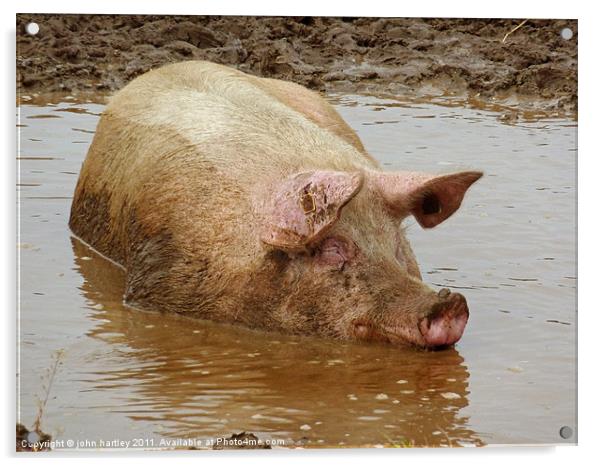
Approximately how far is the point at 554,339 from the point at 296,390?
1382mm

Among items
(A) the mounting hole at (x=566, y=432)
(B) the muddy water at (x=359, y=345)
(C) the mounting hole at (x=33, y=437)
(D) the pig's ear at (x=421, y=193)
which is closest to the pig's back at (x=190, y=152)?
(B) the muddy water at (x=359, y=345)

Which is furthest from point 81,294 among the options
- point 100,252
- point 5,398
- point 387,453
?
point 387,453

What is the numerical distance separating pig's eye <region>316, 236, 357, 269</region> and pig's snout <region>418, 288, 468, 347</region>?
1.80ft

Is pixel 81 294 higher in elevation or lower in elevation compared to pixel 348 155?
lower

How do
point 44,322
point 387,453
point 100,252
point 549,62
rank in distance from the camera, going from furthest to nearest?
point 100,252 → point 549,62 → point 44,322 → point 387,453

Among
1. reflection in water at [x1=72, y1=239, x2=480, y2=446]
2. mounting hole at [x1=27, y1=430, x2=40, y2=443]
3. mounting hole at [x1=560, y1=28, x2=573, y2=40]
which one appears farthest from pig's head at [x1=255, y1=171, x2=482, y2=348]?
mounting hole at [x1=27, y1=430, x2=40, y2=443]

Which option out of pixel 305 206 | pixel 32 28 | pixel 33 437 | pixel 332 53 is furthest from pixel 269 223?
pixel 33 437

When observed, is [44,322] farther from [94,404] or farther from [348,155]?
[348,155]

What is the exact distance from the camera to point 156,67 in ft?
34.0

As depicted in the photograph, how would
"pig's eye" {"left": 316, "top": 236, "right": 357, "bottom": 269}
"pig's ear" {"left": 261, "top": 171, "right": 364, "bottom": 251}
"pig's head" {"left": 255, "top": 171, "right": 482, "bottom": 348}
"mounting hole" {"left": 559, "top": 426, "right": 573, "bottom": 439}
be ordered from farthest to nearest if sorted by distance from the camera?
"pig's eye" {"left": 316, "top": 236, "right": 357, "bottom": 269} < "pig's head" {"left": 255, "top": 171, "right": 482, "bottom": 348} < "pig's ear" {"left": 261, "top": 171, "right": 364, "bottom": 251} < "mounting hole" {"left": 559, "top": 426, "right": 573, "bottom": 439}

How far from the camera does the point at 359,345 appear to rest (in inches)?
354

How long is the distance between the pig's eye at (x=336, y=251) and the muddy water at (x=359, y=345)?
40 cm

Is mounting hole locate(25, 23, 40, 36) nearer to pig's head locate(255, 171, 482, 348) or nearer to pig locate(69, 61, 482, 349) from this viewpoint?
pig locate(69, 61, 482, 349)

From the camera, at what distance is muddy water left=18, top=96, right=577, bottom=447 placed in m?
8.17
